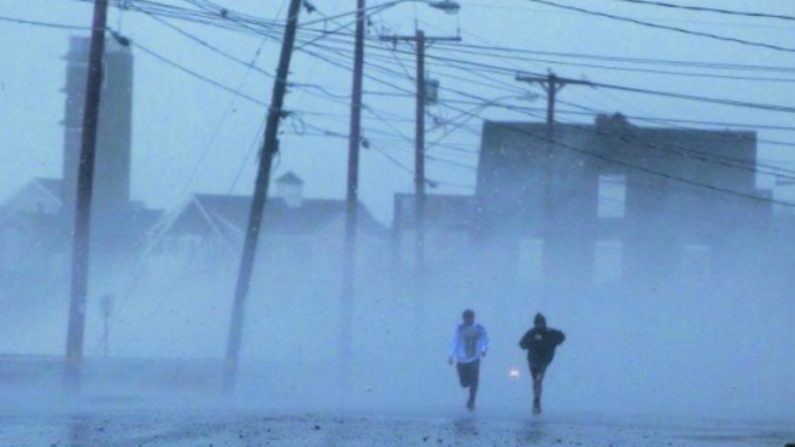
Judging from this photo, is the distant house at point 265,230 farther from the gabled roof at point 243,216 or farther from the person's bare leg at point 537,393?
the person's bare leg at point 537,393

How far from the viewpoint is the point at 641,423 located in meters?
26.8

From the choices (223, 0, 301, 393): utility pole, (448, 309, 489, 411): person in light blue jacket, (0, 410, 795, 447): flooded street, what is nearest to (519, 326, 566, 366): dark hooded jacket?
(448, 309, 489, 411): person in light blue jacket

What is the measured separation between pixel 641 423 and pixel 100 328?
45936mm

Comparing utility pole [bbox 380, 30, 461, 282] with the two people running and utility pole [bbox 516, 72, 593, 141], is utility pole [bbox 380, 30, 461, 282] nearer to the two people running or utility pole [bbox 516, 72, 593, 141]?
utility pole [bbox 516, 72, 593, 141]

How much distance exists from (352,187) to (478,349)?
11.5 metres

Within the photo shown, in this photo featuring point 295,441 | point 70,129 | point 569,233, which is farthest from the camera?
point 70,129

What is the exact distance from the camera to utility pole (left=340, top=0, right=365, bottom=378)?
131 ft

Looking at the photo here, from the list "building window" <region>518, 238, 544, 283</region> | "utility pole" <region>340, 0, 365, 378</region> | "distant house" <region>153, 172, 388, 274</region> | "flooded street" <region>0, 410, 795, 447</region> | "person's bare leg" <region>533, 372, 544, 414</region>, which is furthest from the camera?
"distant house" <region>153, 172, 388, 274</region>

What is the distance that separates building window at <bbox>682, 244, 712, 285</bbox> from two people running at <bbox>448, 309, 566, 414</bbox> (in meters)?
35.6

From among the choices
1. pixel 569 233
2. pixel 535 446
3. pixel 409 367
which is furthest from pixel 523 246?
pixel 535 446

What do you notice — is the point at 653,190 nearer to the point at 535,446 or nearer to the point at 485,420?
the point at 485,420

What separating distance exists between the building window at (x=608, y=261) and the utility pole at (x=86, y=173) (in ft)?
118

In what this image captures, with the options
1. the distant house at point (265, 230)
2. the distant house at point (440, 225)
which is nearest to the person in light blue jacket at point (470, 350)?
the distant house at point (440, 225)

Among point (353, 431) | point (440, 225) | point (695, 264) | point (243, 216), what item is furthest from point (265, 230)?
point (353, 431)
